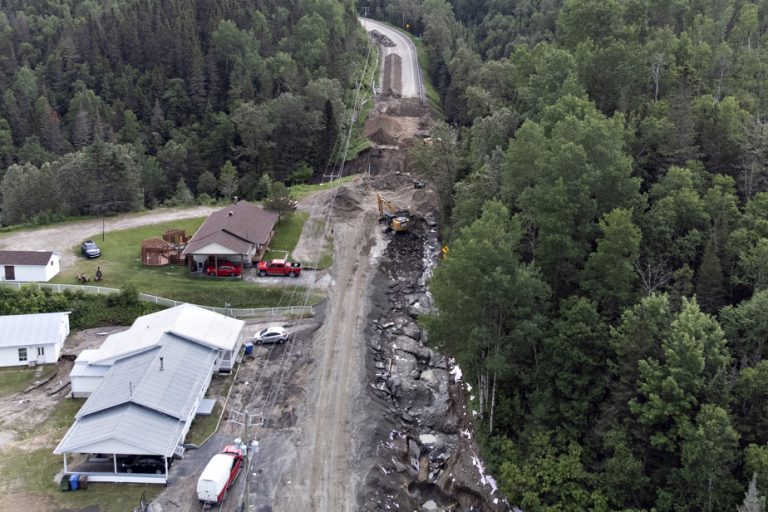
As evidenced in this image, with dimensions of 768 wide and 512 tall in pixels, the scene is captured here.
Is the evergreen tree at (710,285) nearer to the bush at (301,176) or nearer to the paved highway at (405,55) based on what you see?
the bush at (301,176)

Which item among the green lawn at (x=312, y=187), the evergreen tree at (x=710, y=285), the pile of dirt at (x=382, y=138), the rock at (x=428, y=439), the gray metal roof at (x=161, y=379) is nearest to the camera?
the evergreen tree at (x=710, y=285)

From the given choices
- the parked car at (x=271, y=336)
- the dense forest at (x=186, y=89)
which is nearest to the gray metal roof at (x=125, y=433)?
the parked car at (x=271, y=336)

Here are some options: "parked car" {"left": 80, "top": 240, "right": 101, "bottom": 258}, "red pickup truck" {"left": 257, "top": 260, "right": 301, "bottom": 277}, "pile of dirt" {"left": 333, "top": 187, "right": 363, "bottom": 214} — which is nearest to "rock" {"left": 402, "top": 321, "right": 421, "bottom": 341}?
"red pickup truck" {"left": 257, "top": 260, "right": 301, "bottom": 277}

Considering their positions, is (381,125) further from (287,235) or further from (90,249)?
(90,249)

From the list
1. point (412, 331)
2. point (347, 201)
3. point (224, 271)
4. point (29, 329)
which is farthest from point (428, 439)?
point (347, 201)

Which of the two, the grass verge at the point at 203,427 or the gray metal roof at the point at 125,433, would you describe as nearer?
the gray metal roof at the point at 125,433

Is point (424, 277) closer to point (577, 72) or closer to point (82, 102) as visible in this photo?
point (577, 72)
